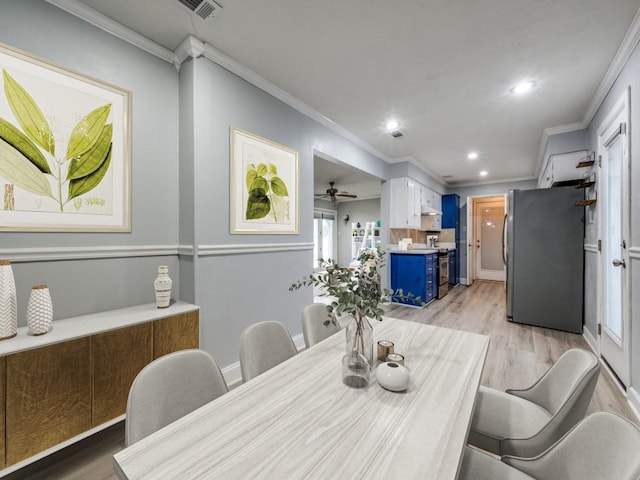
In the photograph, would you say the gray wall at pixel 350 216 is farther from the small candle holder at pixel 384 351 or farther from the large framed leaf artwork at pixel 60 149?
the small candle holder at pixel 384 351

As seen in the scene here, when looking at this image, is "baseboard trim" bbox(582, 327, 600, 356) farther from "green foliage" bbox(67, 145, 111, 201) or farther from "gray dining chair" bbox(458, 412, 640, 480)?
"green foliage" bbox(67, 145, 111, 201)

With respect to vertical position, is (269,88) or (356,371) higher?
(269,88)

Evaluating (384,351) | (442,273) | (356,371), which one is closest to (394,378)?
(356,371)

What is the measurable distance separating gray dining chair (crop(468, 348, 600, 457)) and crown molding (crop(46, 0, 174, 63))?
120 inches

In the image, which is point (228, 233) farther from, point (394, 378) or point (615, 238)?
point (615, 238)

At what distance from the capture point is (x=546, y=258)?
369 centimetres

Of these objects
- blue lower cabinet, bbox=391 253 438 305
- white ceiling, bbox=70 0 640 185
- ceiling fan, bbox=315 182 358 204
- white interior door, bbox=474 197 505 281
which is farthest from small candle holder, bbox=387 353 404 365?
white interior door, bbox=474 197 505 281

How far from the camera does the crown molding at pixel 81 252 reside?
153 cm

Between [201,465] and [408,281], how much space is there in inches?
185

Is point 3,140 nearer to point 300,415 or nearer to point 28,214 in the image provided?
point 28,214

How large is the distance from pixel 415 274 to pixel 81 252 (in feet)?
14.9

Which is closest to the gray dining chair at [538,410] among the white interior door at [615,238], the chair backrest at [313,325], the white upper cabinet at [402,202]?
the chair backrest at [313,325]

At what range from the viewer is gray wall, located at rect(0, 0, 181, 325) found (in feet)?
5.16

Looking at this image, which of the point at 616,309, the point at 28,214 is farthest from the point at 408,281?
the point at 28,214
